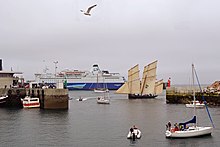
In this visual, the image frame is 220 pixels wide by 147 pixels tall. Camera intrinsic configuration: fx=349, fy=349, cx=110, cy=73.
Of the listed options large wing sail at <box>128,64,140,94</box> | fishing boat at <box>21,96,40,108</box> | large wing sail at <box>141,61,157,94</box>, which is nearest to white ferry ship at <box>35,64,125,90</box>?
large wing sail at <box>128,64,140,94</box>

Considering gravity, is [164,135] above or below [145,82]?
below

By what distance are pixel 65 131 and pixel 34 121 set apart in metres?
10.1

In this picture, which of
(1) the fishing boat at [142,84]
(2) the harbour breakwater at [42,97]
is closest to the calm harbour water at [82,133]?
(2) the harbour breakwater at [42,97]

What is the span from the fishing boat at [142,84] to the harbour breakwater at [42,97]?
50.7 m

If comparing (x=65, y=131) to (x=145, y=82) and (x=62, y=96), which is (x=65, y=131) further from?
(x=145, y=82)

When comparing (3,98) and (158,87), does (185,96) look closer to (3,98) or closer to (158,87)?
(158,87)

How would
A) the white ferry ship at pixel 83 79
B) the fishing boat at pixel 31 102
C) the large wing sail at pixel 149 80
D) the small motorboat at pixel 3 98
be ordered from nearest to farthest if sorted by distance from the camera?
the fishing boat at pixel 31 102
the small motorboat at pixel 3 98
the large wing sail at pixel 149 80
the white ferry ship at pixel 83 79

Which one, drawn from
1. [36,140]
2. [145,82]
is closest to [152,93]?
[145,82]

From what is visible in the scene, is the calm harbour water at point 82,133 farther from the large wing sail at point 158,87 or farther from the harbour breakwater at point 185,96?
the large wing sail at point 158,87

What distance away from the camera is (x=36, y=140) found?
3522 cm

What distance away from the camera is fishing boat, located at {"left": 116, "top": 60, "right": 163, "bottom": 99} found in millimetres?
117481

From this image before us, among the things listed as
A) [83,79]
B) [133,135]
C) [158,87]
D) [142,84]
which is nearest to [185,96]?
[142,84]

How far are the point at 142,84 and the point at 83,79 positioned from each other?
73.3m

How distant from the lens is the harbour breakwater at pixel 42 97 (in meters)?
62.7
